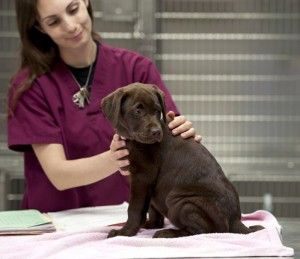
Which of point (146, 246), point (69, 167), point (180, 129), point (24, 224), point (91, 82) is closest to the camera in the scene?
point (146, 246)

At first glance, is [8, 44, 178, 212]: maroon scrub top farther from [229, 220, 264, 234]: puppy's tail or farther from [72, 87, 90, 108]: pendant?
[229, 220, 264, 234]: puppy's tail

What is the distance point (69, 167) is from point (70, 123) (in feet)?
0.52

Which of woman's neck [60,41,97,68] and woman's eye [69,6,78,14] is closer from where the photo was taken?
woman's eye [69,6,78,14]

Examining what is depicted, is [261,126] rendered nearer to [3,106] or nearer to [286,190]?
[286,190]

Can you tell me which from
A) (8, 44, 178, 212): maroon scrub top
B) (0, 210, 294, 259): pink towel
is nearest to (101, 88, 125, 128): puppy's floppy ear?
(0, 210, 294, 259): pink towel

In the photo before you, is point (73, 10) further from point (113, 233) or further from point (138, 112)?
point (113, 233)

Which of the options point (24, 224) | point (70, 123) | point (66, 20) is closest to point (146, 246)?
point (24, 224)

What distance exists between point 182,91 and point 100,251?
73.1 inches

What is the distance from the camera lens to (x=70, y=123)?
1.99 metres

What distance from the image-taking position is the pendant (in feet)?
6.51

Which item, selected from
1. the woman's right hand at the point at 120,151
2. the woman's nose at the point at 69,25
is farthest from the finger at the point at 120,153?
the woman's nose at the point at 69,25

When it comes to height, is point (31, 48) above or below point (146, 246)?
above

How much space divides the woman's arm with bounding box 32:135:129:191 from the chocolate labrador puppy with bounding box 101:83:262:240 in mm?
315

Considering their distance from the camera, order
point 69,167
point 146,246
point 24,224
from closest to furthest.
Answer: point 146,246 < point 24,224 < point 69,167
